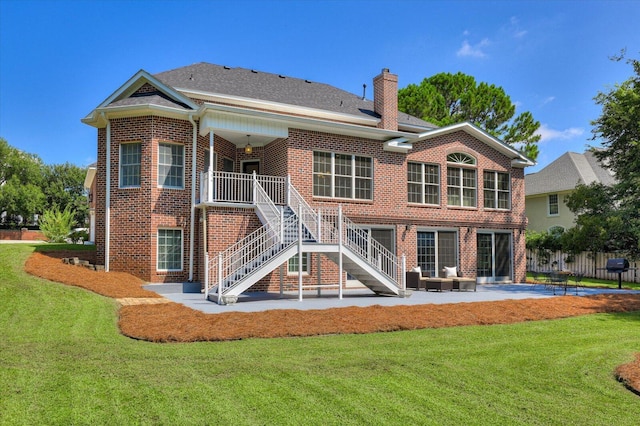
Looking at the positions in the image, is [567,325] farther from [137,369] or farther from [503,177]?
[503,177]

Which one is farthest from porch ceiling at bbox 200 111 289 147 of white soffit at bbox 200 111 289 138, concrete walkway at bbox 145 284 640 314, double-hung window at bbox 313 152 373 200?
concrete walkway at bbox 145 284 640 314

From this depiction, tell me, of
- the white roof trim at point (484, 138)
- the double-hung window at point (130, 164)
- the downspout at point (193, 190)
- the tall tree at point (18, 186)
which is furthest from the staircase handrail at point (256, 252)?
the tall tree at point (18, 186)

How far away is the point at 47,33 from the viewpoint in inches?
699

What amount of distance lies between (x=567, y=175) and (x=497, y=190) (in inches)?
594

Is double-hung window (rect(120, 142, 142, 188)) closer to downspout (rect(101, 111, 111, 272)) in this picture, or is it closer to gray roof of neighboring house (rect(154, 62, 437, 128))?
downspout (rect(101, 111, 111, 272))

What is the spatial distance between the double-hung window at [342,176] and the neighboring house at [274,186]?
1.6 inches

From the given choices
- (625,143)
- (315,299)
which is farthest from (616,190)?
(315,299)

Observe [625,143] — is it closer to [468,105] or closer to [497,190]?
[497,190]

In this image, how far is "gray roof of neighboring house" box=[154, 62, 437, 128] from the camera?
18594 mm

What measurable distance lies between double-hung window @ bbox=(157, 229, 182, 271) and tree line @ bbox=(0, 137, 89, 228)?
3669 cm

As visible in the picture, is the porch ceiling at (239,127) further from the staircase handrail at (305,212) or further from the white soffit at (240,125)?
Result: the staircase handrail at (305,212)

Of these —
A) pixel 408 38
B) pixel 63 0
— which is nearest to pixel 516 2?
pixel 408 38

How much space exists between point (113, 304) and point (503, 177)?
17.6 meters

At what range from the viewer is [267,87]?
2027 cm
